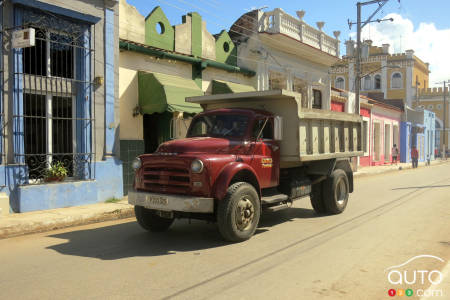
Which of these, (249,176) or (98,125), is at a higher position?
(98,125)

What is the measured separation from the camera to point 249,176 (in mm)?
7062

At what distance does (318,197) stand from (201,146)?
370cm

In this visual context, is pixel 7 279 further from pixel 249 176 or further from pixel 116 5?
pixel 116 5

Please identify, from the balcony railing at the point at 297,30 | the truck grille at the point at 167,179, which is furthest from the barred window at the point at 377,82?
the truck grille at the point at 167,179

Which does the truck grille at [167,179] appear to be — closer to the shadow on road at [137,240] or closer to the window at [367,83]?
the shadow on road at [137,240]

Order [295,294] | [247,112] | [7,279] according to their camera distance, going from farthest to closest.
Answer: [247,112], [7,279], [295,294]

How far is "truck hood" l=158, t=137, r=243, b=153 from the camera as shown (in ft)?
22.2

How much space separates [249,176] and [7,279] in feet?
12.6

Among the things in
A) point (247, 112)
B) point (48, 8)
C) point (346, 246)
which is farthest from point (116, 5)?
point (346, 246)

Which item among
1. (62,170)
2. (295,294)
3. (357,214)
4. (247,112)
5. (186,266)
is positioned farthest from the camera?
(62,170)

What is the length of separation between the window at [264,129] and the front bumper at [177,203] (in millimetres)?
1896

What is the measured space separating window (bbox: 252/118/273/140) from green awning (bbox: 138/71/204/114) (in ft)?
14.8

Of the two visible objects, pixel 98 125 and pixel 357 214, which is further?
pixel 98 125

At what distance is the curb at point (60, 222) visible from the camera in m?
7.54
